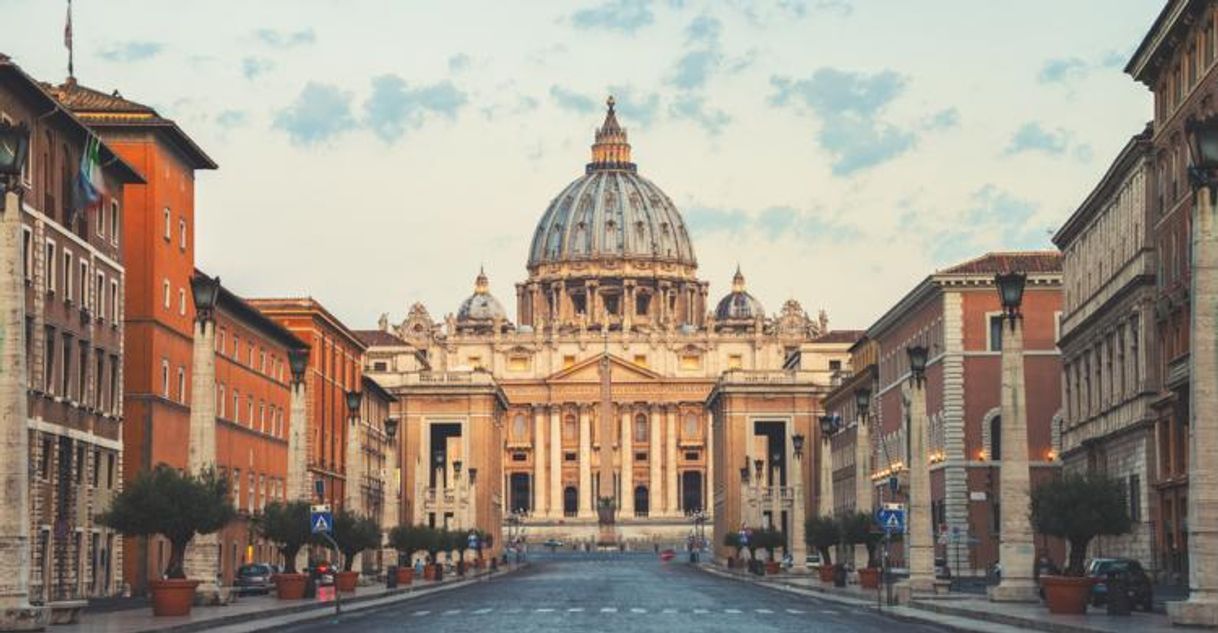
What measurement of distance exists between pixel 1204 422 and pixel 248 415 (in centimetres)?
6850

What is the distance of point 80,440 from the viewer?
70.2 m

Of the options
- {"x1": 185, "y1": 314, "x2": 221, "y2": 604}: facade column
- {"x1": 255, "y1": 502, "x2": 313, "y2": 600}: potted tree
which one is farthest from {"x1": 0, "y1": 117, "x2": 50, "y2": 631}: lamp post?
{"x1": 255, "y1": 502, "x2": 313, "y2": 600}: potted tree

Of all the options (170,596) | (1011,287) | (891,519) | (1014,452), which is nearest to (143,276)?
(170,596)

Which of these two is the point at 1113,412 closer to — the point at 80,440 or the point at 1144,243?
the point at 1144,243

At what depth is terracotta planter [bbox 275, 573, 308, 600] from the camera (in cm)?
6856

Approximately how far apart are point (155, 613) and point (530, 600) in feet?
66.4

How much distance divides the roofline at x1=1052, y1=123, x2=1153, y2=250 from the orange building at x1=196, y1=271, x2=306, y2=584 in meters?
34.1

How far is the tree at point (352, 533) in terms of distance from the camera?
80438mm

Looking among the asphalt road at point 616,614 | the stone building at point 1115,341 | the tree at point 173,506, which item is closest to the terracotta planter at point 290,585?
the asphalt road at point 616,614

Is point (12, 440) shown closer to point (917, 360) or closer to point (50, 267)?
point (50, 267)

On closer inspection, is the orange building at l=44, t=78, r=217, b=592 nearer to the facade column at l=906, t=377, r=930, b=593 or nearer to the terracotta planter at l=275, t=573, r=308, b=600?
the terracotta planter at l=275, t=573, r=308, b=600

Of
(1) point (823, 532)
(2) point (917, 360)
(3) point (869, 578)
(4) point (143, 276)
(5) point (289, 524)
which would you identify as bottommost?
(3) point (869, 578)

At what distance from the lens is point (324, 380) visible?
417 ft

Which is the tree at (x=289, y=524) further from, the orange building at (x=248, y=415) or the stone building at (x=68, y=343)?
the orange building at (x=248, y=415)
